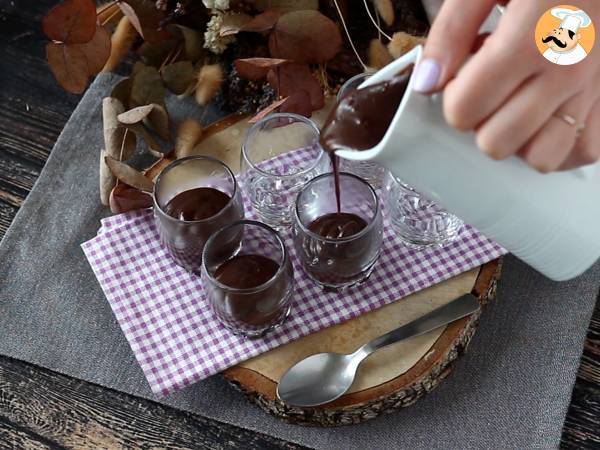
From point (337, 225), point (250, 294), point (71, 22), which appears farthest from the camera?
point (71, 22)

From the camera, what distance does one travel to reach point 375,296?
124 centimetres

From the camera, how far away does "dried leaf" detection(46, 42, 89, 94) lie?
1365 millimetres

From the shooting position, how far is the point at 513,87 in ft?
2.66

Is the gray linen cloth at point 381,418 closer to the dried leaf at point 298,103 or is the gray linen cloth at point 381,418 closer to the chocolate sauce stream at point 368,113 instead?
the dried leaf at point 298,103

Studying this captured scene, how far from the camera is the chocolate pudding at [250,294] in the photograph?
1.13 metres

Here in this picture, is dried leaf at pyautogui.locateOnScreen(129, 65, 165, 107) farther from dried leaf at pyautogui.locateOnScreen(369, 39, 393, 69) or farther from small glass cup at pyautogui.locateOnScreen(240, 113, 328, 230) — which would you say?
dried leaf at pyautogui.locateOnScreen(369, 39, 393, 69)

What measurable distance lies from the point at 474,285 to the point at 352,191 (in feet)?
0.77

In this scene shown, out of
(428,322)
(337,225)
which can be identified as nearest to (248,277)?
(337,225)

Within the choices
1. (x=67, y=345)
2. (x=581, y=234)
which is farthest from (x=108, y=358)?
(x=581, y=234)

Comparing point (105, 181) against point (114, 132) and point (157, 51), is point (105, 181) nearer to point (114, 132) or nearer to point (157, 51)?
point (114, 132)

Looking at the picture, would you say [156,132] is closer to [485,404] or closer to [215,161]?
[215,161]

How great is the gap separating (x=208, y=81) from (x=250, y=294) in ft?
1.64

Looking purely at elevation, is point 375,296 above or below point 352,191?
below

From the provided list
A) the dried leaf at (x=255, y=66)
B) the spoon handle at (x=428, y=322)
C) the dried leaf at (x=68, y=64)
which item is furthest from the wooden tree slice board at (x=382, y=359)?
the dried leaf at (x=68, y=64)
